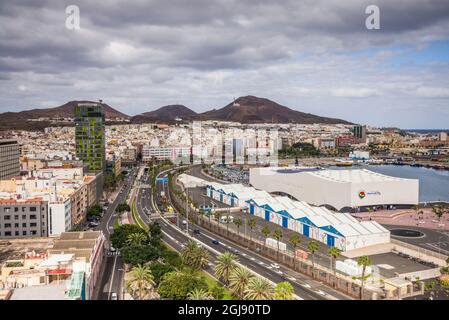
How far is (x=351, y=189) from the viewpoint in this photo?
23438mm

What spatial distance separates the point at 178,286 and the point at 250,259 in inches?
198

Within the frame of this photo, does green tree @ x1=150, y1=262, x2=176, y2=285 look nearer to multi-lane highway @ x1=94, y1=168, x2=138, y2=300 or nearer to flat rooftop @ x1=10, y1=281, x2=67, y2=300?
multi-lane highway @ x1=94, y1=168, x2=138, y2=300

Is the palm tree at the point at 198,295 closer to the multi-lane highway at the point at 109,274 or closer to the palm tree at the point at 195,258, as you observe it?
the multi-lane highway at the point at 109,274

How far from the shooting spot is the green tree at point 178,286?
10.3 m

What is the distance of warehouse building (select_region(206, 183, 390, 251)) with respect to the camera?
16812 millimetres

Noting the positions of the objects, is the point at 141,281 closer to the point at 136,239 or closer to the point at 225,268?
the point at 225,268

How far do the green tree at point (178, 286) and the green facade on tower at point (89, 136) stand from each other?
79.6 feet

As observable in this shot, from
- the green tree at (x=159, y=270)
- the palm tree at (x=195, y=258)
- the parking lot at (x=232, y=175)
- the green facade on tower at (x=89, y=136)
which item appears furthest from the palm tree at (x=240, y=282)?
the parking lot at (x=232, y=175)

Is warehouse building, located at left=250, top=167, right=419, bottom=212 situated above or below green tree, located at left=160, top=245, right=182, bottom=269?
above

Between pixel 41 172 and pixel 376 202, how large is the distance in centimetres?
2014

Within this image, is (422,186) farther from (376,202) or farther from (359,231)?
(359,231)

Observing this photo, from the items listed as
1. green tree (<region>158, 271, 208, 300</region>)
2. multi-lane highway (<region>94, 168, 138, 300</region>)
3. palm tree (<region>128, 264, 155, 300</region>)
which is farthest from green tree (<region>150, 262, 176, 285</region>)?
multi-lane highway (<region>94, 168, 138, 300</region>)

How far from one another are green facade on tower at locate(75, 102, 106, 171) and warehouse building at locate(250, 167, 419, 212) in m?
15.2

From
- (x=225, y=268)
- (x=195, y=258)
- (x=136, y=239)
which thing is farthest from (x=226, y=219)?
(x=225, y=268)
